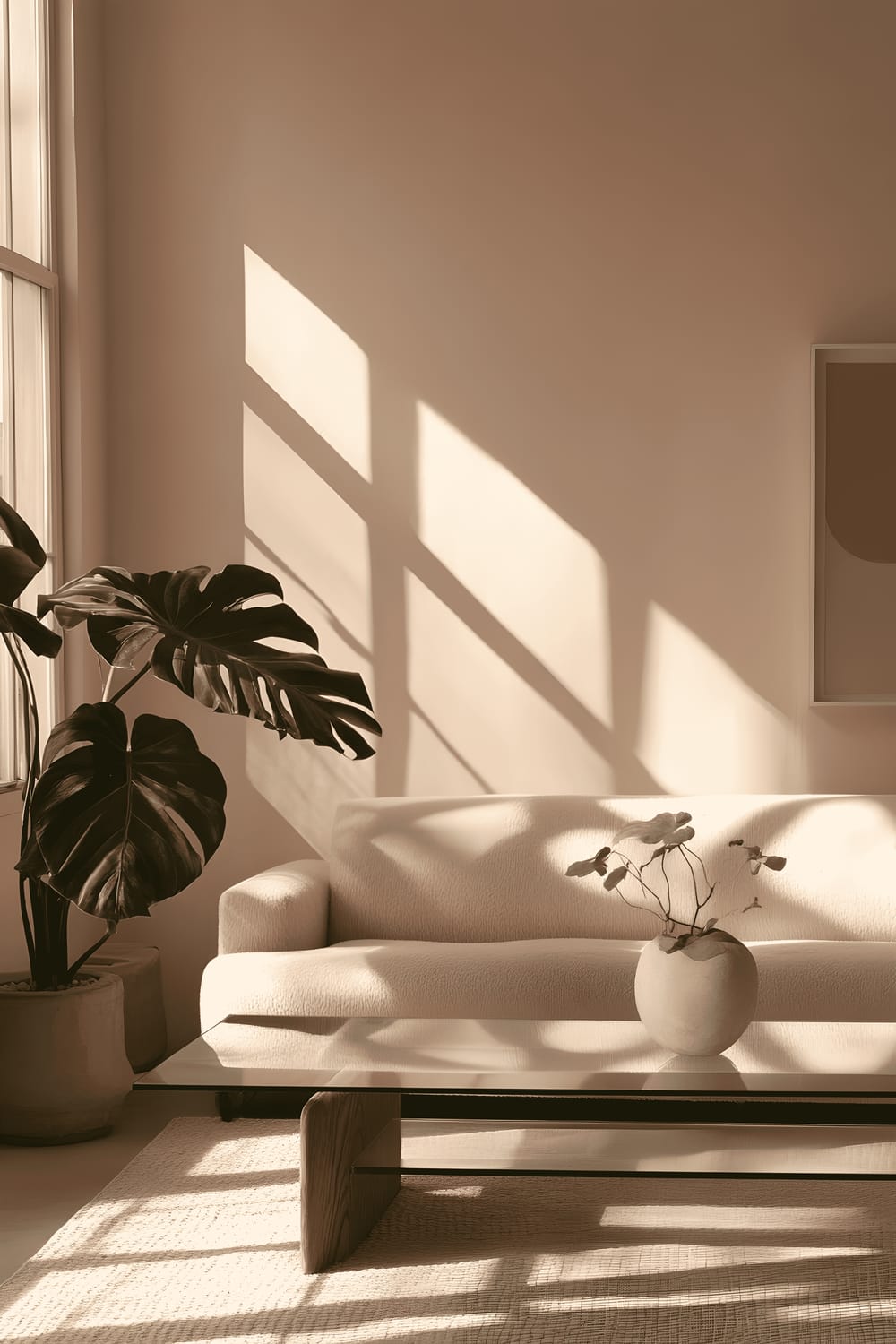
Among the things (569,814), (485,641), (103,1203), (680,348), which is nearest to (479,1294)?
(103,1203)

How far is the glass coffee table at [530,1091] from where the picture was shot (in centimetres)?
230

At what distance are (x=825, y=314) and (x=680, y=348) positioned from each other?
433mm

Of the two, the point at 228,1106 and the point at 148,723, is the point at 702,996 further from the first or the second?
the point at 228,1106

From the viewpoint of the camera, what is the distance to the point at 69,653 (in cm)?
418

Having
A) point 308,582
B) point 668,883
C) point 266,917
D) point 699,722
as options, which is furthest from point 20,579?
point 699,722

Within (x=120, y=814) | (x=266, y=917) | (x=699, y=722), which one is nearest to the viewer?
(x=120, y=814)

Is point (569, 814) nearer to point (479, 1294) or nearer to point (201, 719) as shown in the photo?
point (201, 719)

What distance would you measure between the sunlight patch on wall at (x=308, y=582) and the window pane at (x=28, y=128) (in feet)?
2.64

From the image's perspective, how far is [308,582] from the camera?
14.0 ft

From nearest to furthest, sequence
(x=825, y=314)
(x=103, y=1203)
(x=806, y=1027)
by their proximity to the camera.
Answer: (x=806, y=1027) → (x=103, y=1203) → (x=825, y=314)

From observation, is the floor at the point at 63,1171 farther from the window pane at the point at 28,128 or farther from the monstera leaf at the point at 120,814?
the window pane at the point at 28,128

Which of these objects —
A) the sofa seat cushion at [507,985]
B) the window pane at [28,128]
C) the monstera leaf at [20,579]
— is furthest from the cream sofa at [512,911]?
the window pane at [28,128]

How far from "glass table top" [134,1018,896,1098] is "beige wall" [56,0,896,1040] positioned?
4.86 feet

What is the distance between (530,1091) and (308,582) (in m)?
2.29
